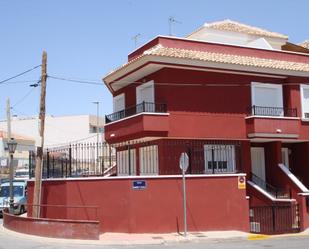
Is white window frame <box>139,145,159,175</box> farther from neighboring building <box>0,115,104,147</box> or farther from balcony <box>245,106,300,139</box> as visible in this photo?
neighboring building <box>0,115,104,147</box>

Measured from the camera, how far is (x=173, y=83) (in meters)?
24.7

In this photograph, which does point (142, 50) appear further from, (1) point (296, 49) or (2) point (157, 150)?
(1) point (296, 49)

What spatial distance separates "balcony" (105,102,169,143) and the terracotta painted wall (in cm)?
346

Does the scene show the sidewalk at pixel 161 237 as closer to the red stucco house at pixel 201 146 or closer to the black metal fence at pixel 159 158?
the red stucco house at pixel 201 146

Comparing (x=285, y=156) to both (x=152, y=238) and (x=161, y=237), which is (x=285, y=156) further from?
(x=152, y=238)

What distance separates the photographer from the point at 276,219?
23.1 metres

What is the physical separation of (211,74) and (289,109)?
4788 millimetres

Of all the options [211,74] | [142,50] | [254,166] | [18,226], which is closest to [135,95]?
[142,50]

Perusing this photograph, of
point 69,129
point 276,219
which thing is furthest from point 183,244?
point 69,129

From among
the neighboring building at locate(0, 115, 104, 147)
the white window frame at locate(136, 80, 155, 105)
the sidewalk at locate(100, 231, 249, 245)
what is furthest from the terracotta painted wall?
the neighboring building at locate(0, 115, 104, 147)

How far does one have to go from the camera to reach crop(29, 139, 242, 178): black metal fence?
2414 centimetres

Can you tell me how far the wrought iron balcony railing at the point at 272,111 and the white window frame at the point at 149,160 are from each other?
5.36m

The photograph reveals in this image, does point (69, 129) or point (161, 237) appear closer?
point (161, 237)

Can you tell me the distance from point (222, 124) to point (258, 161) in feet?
13.0
